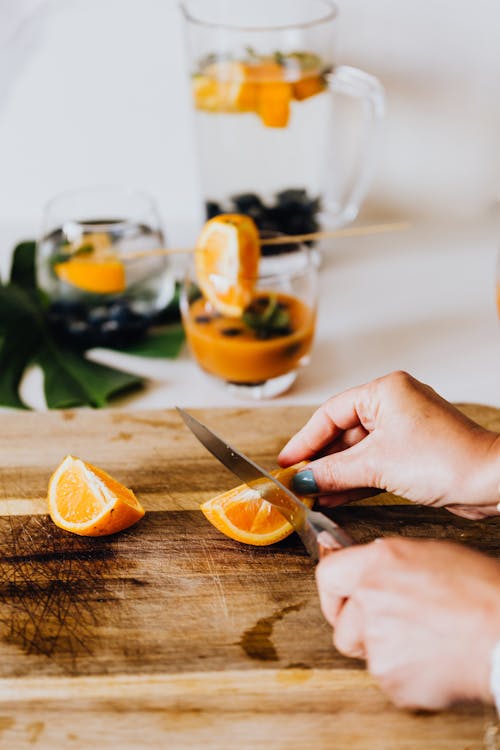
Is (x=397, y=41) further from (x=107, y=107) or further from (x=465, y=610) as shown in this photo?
(x=465, y=610)

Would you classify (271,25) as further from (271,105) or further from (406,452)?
(406,452)

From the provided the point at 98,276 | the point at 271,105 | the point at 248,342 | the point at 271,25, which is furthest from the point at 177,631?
the point at 271,25

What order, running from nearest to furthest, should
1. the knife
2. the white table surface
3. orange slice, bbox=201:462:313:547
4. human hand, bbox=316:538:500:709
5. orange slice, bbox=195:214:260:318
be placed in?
1. human hand, bbox=316:538:500:709
2. the knife
3. orange slice, bbox=201:462:313:547
4. orange slice, bbox=195:214:260:318
5. the white table surface

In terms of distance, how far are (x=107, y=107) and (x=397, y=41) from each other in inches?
22.7

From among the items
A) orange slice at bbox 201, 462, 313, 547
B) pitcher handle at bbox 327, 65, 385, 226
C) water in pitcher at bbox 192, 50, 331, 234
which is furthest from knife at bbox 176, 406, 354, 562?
pitcher handle at bbox 327, 65, 385, 226

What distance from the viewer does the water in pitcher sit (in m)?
1.38

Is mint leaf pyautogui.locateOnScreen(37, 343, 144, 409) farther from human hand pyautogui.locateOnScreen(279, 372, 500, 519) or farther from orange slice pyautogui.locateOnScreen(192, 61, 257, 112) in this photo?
orange slice pyautogui.locateOnScreen(192, 61, 257, 112)

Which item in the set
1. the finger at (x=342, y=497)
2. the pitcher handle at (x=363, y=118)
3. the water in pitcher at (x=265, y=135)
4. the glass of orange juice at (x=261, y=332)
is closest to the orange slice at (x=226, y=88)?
the water in pitcher at (x=265, y=135)

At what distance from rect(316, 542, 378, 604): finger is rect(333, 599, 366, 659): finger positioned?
0.01m

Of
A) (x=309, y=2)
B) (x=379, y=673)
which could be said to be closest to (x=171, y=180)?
(x=309, y=2)

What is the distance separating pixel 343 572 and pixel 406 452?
0.67 ft

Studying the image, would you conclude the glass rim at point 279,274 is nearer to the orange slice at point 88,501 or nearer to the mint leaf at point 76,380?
the mint leaf at point 76,380

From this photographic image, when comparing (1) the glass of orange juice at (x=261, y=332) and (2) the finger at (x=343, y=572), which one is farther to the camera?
(1) the glass of orange juice at (x=261, y=332)

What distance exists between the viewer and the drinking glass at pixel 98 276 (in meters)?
1.36
